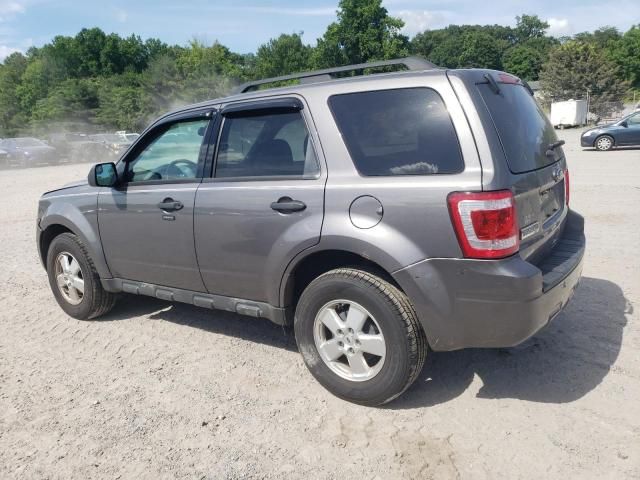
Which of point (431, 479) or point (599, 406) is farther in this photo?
point (599, 406)

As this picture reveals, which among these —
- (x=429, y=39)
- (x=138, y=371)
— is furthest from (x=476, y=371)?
(x=429, y=39)

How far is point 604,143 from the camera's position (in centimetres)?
1880

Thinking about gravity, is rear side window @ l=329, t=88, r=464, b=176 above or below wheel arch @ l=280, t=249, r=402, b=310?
above

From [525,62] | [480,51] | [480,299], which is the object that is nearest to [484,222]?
[480,299]

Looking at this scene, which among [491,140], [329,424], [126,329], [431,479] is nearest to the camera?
[431,479]

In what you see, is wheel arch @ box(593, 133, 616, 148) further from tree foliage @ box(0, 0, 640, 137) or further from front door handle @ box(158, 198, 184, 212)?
tree foliage @ box(0, 0, 640, 137)

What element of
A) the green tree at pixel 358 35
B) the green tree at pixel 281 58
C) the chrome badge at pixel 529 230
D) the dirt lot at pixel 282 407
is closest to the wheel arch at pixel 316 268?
the dirt lot at pixel 282 407

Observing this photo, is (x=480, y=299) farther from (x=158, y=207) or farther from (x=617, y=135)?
(x=617, y=135)

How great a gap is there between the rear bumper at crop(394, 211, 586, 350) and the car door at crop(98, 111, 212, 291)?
1745 millimetres

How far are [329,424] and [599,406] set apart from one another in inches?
61.7

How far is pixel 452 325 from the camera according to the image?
9.43ft

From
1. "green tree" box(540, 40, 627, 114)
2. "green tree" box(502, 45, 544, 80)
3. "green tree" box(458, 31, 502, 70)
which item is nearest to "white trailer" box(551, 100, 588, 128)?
"green tree" box(540, 40, 627, 114)

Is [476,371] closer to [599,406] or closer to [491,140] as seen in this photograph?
[599,406]

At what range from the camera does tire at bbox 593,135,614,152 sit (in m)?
18.7
